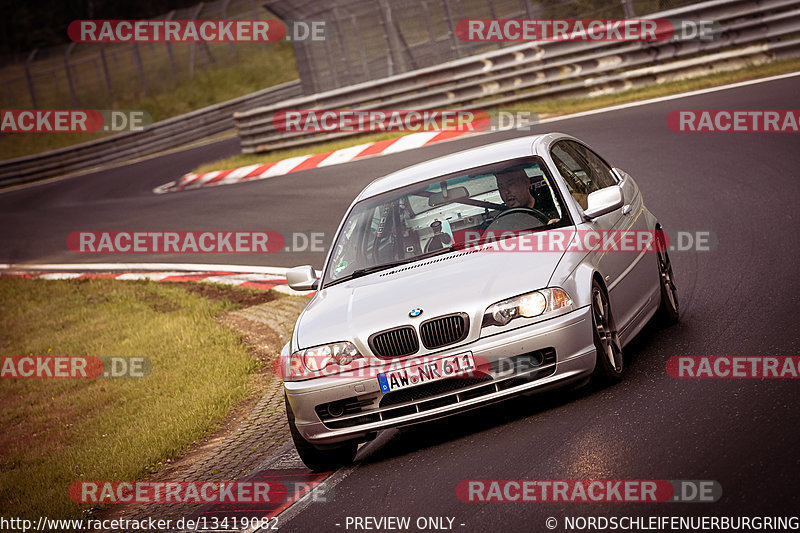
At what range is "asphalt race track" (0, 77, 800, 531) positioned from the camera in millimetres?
4742

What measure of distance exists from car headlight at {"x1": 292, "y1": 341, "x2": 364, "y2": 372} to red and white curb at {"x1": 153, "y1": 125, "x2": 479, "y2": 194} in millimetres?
12511

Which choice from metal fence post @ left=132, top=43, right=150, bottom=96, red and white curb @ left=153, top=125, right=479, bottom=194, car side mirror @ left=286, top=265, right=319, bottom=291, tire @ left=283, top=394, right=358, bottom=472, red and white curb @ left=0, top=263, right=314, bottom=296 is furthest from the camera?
metal fence post @ left=132, top=43, right=150, bottom=96

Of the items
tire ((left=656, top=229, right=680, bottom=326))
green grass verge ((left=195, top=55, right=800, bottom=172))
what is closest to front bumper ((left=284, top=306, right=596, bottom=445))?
tire ((left=656, top=229, right=680, bottom=326))

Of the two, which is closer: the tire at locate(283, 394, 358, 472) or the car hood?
the car hood

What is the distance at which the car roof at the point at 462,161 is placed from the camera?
23.7ft

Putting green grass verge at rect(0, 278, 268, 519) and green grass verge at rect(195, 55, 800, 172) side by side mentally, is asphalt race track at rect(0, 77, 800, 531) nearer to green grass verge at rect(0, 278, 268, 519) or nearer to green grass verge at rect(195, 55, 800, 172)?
green grass verge at rect(0, 278, 268, 519)

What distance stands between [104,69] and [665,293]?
32356 millimetres

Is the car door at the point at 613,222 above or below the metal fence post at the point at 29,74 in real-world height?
above

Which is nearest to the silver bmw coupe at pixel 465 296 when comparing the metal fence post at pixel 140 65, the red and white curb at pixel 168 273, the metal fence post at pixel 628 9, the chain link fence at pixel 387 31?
the red and white curb at pixel 168 273

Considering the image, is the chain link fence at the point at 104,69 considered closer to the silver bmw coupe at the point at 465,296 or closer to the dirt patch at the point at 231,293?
the dirt patch at the point at 231,293

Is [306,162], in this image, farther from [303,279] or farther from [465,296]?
[465,296]

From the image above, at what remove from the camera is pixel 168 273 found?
15.2 metres

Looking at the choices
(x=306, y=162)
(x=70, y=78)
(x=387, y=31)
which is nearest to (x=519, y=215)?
(x=306, y=162)

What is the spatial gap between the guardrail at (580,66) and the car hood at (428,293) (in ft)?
40.3
